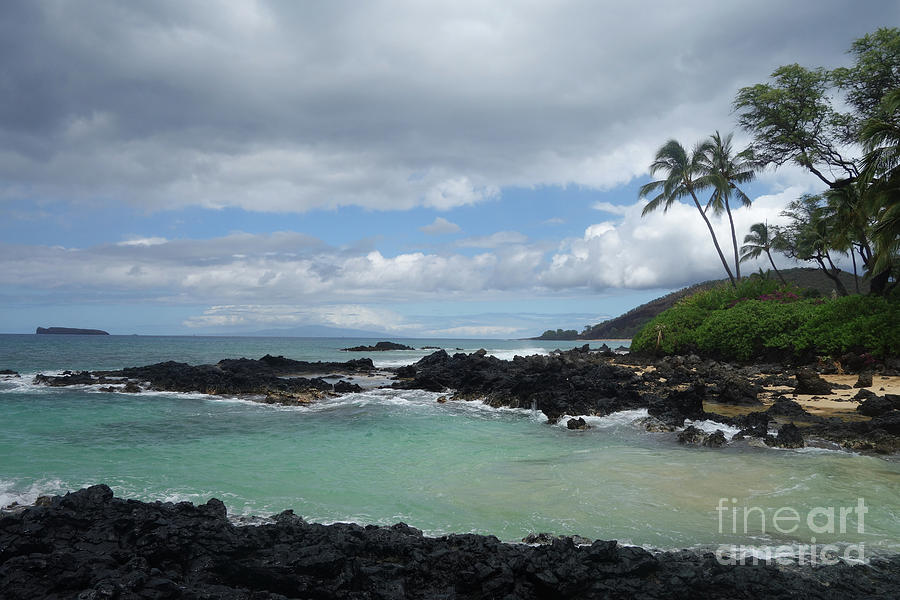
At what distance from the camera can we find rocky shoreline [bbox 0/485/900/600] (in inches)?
153

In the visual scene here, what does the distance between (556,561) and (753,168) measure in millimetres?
33113

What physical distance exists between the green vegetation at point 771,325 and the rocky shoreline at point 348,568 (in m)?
17.8

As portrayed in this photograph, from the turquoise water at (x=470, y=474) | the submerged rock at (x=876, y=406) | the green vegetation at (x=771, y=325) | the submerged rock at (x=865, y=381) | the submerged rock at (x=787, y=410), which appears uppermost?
the green vegetation at (x=771, y=325)

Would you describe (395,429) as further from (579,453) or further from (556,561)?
(556,561)

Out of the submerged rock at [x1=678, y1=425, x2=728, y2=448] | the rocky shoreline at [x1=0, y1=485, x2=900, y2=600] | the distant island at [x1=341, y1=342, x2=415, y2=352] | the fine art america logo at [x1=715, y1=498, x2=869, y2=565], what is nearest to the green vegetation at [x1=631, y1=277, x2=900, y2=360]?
the submerged rock at [x1=678, y1=425, x2=728, y2=448]

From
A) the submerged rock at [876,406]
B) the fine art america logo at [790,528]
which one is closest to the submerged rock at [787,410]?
the submerged rock at [876,406]

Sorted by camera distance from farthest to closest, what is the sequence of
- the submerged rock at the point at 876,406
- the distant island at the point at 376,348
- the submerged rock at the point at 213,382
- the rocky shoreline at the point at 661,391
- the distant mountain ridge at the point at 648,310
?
1. the distant mountain ridge at the point at 648,310
2. the distant island at the point at 376,348
3. the submerged rock at the point at 213,382
4. the submerged rock at the point at 876,406
5. the rocky shoreline at the point at 661,391

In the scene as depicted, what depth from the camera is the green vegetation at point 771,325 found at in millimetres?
18453

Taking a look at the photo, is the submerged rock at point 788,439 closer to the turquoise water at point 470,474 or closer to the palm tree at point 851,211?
the turquoise water at point 470,474

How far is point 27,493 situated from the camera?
7.32 meters

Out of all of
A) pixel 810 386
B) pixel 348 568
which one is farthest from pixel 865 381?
pixel 348 568

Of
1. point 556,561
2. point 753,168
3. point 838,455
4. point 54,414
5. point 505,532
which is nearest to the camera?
point 556,561

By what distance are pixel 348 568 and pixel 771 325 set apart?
23.3m

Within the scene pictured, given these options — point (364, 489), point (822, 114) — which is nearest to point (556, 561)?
point (364, 489)
